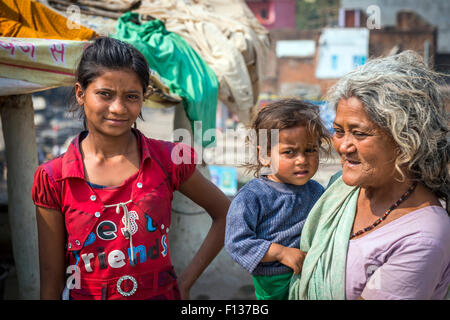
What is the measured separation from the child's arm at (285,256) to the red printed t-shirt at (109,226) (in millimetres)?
471

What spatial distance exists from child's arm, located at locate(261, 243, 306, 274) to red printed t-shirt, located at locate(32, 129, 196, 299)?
47cm

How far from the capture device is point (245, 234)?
1.79 m

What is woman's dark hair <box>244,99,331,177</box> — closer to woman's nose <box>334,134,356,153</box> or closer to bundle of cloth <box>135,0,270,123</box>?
woman's nose <box>334,134,356,153</box>

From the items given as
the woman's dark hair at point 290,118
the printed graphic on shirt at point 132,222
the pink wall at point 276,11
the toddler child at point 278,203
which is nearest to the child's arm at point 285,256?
the toddler child at point 278,203

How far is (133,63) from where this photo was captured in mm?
1870

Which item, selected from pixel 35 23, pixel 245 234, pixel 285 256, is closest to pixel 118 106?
pixel 245 234

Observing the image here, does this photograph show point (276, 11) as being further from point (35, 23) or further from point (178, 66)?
point (35, 23)

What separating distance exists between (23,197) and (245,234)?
7.72 ft

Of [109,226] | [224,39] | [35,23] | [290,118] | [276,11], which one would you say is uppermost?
[276,11]

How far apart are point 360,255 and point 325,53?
899 inches

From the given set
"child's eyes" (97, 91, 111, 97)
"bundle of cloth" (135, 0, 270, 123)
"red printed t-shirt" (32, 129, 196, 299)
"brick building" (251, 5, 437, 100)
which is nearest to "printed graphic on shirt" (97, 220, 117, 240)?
"red printed t-shirt" (32, 129, 196, 299)

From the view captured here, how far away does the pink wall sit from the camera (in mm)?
31359
